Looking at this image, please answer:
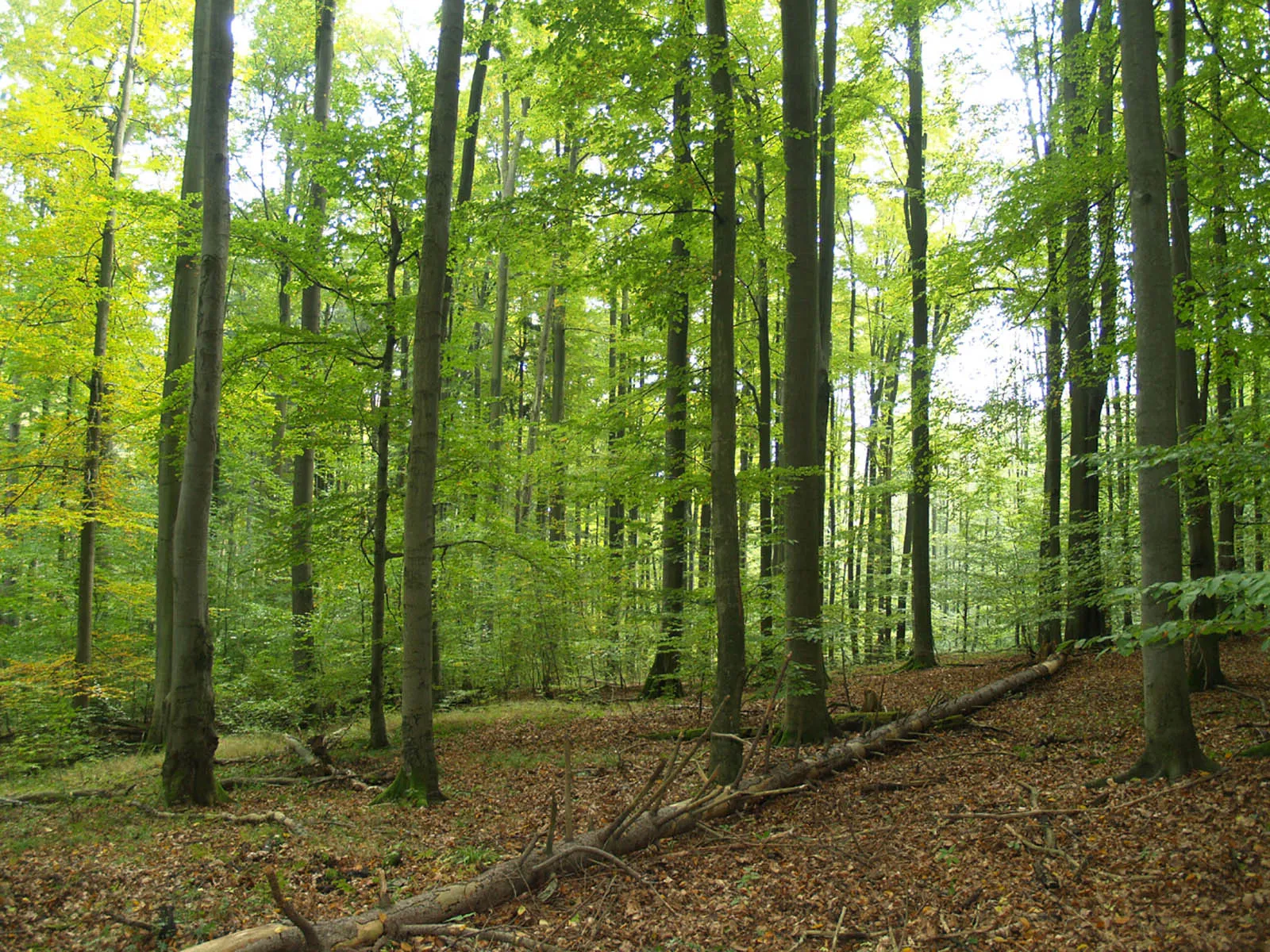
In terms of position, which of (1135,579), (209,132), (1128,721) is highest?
(209,132)

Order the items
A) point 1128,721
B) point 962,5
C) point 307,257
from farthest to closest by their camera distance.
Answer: point 962,5
point 307,257
point 1128,721

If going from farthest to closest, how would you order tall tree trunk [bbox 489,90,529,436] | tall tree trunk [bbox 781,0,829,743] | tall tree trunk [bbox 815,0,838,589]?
1. tall tree trunk [bbox 489,90,529,436]
2. tall tree trunk [bbox 815,0,838,589]
3. tall tree trunk [bbox 781,0,829,743]

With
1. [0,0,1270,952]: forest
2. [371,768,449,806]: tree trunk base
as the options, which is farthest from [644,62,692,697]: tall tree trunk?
[371,768,449,806]: tree trunk base

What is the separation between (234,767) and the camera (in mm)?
9102

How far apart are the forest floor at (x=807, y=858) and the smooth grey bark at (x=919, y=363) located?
556cm

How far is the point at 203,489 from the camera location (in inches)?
278

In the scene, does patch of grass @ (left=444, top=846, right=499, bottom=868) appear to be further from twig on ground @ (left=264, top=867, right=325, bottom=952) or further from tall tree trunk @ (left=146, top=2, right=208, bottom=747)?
tall tree trunk @ (left=146, top=2, right=208, bottom=747)

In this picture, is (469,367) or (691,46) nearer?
(691,46)

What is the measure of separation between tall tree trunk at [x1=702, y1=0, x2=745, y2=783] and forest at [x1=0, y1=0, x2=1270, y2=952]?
0.13 feet

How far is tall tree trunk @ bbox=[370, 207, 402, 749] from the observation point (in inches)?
378

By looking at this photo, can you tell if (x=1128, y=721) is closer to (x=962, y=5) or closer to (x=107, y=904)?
(x=107, y=904)

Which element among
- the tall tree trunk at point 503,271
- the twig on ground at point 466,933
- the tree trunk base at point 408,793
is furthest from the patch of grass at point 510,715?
the twig on ground at point 466,933

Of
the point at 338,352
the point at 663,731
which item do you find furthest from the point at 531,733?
the point at 338,352

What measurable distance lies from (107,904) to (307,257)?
6.97m
